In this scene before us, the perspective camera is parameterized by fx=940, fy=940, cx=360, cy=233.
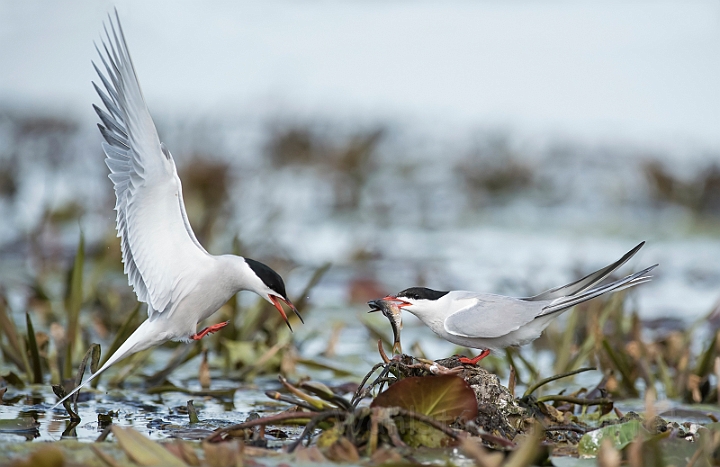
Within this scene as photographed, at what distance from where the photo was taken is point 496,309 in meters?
4.01

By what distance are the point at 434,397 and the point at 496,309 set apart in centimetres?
69

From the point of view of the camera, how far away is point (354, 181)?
13.2 meters

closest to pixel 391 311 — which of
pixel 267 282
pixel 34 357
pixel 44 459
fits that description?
pixel 267 282

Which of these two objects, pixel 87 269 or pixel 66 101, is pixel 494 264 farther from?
pixel 66 101

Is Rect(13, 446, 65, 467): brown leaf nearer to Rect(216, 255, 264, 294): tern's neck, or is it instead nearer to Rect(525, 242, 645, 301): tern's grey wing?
Rect(216, 255, 264, 294): tern's neck

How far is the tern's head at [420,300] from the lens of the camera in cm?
Result: 413

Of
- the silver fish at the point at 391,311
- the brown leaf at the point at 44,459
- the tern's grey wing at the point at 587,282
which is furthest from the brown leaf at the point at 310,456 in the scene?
the tern's grey wing at the point at 587,282

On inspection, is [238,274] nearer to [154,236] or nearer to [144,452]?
[154,236]

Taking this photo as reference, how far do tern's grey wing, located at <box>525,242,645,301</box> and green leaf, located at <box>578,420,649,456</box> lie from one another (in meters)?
0.64

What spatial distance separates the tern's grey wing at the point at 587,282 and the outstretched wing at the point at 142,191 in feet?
5.01

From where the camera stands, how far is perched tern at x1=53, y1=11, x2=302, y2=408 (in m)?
3.82

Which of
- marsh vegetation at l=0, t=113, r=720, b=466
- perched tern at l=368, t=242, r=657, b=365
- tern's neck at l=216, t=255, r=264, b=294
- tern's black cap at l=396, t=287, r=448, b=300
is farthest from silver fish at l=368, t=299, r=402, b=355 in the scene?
tern's neck at l=216, t=255, r=264, b=294

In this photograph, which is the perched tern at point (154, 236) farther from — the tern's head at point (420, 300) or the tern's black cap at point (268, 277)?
the tern's head at point (420, 300)

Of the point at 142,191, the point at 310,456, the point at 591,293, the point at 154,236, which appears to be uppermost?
the point at 142,191
